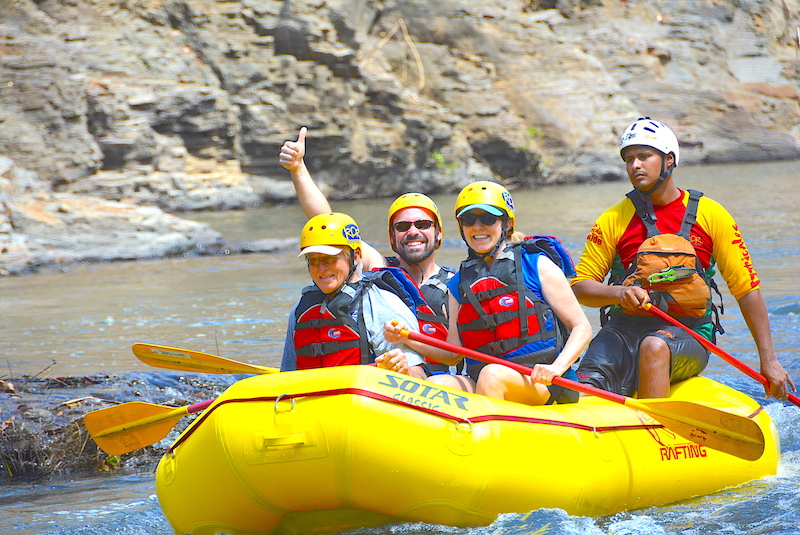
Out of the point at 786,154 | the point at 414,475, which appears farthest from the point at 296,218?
the point at 786,154

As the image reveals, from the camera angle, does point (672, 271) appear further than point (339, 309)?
Yes

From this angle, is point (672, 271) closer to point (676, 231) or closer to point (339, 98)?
point (676, 231)

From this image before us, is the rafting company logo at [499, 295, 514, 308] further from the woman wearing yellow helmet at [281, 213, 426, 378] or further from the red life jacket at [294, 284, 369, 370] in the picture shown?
the red life jacket at [294, 284, 369, 370]

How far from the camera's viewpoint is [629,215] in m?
4.20

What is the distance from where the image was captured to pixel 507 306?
11.6 ft

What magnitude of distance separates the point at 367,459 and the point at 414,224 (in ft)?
4.85

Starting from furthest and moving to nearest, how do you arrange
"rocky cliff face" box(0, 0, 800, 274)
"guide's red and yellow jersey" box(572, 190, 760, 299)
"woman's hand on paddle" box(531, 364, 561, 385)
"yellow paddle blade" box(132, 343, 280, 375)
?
1. "rocky cliff face" box(0, 0, 800, 274)
2. "guide's red and yellow jersey" box(572, 190, 760, 299)
3. "yellow paddle blade" box(132, 343, 280, 375)
4. "woman's hand on paddle" box(531, 364, 561, 385)

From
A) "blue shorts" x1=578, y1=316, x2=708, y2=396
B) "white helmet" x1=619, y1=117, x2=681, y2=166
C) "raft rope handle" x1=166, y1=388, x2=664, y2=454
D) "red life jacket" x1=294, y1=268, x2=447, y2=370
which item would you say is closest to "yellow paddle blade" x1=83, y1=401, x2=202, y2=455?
"raft rope handle" x1=166, y1=388, x2=664, y2=454

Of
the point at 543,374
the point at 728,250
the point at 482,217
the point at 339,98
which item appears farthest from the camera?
the point at 339,98

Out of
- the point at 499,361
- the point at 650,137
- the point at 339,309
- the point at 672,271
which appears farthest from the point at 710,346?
the point at 339,309

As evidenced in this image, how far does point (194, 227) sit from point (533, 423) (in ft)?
36.0

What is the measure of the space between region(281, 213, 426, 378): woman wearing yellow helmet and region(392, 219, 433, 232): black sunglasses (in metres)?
0.42

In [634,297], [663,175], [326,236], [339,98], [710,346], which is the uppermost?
[339,98]

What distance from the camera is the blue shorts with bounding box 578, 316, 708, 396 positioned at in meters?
3.96
